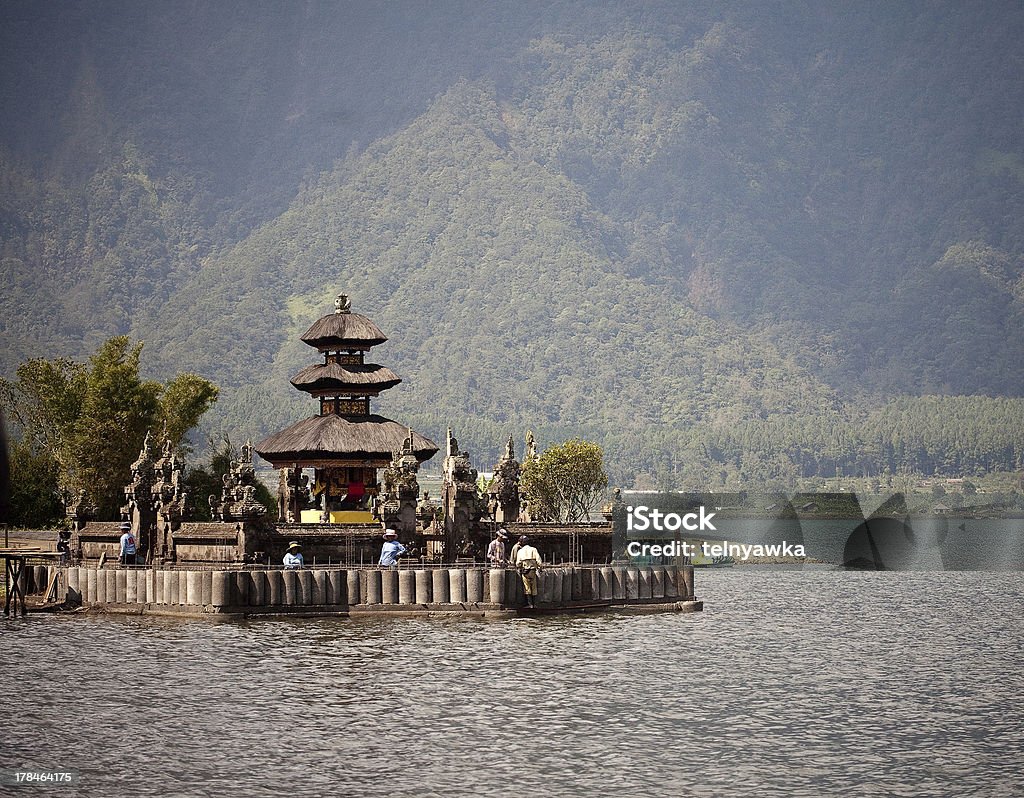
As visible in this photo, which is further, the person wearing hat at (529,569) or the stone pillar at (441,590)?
the person wearing hat at (529,569)

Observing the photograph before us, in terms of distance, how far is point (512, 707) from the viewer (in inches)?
1848

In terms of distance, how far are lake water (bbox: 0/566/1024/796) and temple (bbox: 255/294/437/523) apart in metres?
18.5

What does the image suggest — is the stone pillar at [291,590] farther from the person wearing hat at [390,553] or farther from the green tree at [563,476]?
the green tree at [563,476]

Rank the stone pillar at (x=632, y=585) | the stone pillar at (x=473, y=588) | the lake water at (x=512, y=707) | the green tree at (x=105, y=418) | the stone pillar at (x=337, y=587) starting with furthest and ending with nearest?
1. the green tree at (x=105, y=418)
2. the stone pillar at (x=632, y=585)
3. the stone pillar at (x=473, y=588)
4. the stone pillar at (x=337, y=587)
5. the lake water at (x=512, y=707)

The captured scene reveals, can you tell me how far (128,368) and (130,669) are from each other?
181 feet

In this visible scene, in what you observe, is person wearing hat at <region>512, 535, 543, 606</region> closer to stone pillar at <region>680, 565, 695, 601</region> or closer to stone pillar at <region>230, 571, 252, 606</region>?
stone pillar at <region>680, 565, 695, 601</region>

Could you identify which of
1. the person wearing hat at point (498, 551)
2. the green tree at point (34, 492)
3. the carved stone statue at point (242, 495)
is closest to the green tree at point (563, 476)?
the green tree at point (34, 492)

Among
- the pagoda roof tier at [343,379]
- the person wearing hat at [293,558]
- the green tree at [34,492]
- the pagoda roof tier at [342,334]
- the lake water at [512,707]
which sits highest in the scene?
the pagoda roof tier at [342,334]

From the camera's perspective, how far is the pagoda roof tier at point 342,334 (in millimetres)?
92375

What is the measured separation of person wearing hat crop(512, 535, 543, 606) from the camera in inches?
2571
